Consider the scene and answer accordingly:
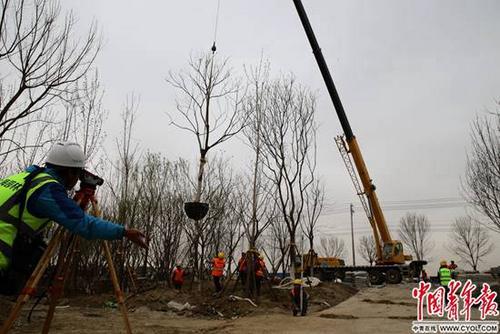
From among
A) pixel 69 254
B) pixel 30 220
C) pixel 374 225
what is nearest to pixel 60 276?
pixel 69 254

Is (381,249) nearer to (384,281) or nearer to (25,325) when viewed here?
(384,281)

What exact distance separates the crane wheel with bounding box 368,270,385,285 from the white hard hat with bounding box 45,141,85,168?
19.6 metres

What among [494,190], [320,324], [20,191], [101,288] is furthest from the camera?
[101,288]

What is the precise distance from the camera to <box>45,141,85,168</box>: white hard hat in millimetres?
2979

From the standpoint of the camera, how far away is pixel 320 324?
7.00m

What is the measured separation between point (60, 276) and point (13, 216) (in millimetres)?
1308

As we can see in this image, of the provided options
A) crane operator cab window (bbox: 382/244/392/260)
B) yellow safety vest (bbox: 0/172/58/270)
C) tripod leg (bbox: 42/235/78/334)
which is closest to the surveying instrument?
tripod leg (bbox: 42/235/78/334)

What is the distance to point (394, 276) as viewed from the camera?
19469 millimetres

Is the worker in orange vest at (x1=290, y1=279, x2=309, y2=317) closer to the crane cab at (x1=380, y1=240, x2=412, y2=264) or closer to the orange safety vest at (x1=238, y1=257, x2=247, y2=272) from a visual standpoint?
the orange safety vest at (x1=238, y1=257, x2=247, y2=272)

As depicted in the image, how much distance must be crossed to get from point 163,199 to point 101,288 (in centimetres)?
636

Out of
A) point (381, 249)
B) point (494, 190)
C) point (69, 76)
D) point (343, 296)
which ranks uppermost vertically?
point (69, 76)

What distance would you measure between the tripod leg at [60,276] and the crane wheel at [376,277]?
18.9m

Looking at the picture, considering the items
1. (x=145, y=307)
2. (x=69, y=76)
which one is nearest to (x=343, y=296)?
(x=145, y=307)

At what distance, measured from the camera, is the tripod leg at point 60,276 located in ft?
11.4
